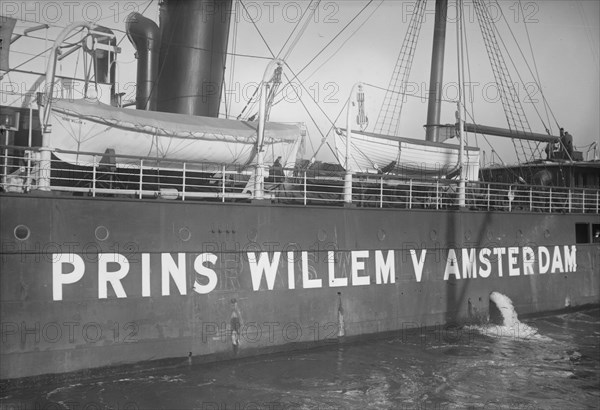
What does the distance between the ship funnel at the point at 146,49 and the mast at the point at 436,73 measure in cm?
831

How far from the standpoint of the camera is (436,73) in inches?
745

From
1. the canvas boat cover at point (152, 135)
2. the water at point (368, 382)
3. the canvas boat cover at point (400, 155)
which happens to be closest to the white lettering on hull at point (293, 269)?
the water at point (368, 382)

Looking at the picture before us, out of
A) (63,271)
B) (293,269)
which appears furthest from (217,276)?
(63,271)

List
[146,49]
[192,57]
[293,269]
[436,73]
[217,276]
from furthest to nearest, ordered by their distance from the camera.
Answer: [436,73] < [146,49] < [192,57] < [293,269] < [217,276]

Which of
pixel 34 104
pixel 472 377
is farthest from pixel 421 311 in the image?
pixel 34 104

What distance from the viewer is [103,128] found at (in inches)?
427

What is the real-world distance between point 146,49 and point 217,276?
6704 millimetres

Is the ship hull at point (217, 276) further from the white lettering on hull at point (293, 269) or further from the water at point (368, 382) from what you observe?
the water at point (368, 382)

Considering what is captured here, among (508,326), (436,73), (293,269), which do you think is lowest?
(508,326)

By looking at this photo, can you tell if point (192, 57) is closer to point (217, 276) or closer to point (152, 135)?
point (152, 135)

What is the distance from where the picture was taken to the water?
28.4 ft

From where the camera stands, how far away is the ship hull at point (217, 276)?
898 centimetres

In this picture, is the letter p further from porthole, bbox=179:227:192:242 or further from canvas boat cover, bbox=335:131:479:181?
canvas boat cover, bbox=335:131:479:181

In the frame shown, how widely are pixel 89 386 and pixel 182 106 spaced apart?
22.0 ft
